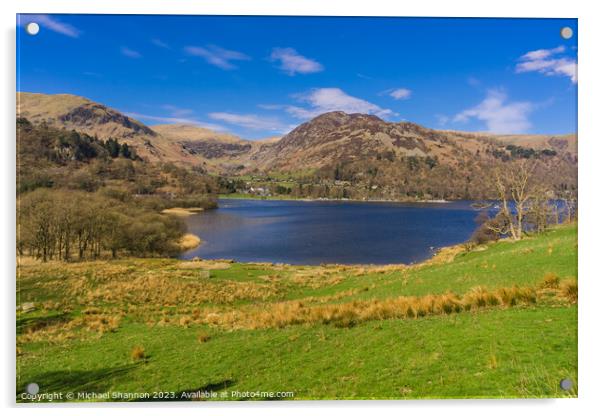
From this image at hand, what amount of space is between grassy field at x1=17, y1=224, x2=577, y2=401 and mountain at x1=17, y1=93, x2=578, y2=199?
354cm

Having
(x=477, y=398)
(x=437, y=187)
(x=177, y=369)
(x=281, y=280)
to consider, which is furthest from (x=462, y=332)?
(x=437, y=187)

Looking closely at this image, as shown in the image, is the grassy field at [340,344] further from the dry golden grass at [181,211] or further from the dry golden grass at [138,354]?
the dry golden grass at [181,211]

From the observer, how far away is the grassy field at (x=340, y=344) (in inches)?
190

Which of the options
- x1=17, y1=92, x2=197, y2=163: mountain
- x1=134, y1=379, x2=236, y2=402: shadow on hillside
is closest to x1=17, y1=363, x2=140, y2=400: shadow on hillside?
x1=134, y1=379, x2=236, y2=402: shadow on hillside

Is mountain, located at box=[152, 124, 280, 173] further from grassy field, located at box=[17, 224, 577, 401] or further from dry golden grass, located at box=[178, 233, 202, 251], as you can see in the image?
dry golden grass, located at box=[178, 233, 202, 251]

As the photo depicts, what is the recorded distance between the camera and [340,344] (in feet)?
19.6

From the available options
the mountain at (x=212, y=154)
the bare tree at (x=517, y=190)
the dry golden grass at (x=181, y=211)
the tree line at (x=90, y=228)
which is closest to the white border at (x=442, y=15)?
the tree line at (x=90, y=228)

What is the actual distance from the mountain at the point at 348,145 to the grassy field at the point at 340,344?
11.6ft

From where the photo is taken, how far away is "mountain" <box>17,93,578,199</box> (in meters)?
11.6

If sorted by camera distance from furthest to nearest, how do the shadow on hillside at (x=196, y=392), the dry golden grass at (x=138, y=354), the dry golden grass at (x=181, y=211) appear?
the dry golden grass at (x=181, y=211) → the dry golden grass at (x=138, y=354) → the shadow on hillside at (x=196, y=392)

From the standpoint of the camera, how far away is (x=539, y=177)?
17.2 m

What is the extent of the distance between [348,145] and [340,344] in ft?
61.1
